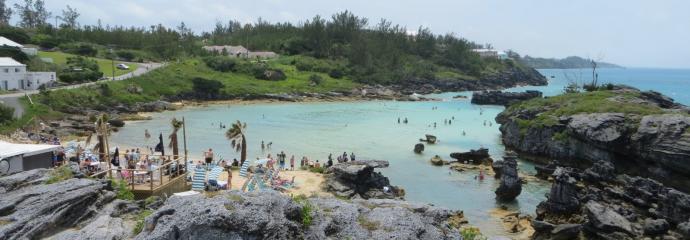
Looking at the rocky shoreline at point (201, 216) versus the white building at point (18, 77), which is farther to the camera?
the white building at point (18, 77)

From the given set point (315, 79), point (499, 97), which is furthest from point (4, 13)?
point (499, 97)

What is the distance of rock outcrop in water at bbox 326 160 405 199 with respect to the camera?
33.8 m

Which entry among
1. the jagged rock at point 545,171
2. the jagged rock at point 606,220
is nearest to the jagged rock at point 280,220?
the jagged rock at point 606,220

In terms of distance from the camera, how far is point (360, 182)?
35094 mm

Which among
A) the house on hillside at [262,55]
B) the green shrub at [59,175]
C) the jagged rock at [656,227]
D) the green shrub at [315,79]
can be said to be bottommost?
the jagged rock at [656,227]

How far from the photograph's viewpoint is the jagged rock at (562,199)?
30297 millimetres

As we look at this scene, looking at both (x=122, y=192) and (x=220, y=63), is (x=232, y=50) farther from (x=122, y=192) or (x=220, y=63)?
(x=122, y=192)

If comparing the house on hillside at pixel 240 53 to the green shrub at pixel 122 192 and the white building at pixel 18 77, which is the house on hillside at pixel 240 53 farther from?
the green shrub at pixel 122 192

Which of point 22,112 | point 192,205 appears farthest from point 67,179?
point 22,112

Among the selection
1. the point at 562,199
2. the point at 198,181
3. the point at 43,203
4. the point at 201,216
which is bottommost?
the point at 562,199

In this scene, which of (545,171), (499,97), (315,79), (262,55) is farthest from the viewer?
(262,55)

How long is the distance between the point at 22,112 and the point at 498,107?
82651 millimetres

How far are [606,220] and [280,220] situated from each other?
2098 cm

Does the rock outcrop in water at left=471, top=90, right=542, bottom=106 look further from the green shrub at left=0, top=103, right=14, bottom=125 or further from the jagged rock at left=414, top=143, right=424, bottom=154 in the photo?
the green shrub at left=0, top=103, right=14, bottom=125
